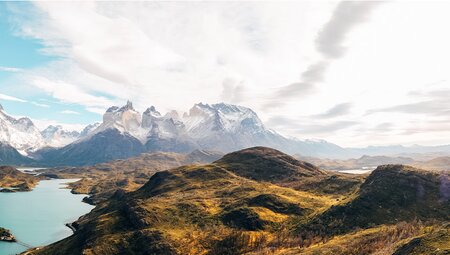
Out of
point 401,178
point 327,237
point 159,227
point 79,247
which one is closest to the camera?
point 327,237

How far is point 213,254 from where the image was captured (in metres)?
152

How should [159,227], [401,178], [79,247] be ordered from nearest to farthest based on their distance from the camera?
1. [79,247]
2. [159,227]
3. [401,178]

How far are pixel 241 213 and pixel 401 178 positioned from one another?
83.3 metres

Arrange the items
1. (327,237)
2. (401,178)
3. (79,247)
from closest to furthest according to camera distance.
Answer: (327,237)
(79,247)
(401,178)

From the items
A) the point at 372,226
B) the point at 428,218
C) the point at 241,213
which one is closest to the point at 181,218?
the point at 241,213

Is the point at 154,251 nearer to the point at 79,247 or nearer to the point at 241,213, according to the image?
the point at 79,247

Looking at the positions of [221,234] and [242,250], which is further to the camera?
[221,234]

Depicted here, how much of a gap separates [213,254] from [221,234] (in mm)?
17687

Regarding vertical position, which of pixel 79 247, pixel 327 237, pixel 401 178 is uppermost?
pixel 401 178

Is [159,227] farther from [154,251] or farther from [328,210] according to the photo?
[328,210]

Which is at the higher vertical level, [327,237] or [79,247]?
[327,237]

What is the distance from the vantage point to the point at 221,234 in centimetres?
16900

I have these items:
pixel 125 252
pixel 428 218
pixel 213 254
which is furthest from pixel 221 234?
pixel 428 218

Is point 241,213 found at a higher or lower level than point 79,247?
higher
